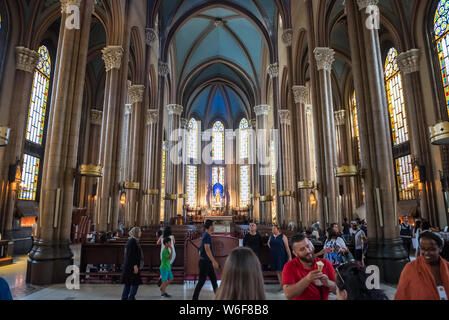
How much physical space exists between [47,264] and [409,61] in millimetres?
17691

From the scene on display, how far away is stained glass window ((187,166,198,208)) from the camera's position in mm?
37250

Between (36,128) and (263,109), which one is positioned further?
(263,109)

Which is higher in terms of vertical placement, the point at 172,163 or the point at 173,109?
the point at 173,109

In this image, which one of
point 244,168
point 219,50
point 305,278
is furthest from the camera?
point 244,168

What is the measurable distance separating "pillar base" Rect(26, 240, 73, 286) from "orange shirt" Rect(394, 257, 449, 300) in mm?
7396

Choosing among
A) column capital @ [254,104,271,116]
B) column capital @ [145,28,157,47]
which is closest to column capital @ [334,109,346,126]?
column capital @ [254,104,271,116]

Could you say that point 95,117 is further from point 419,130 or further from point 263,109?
point 419,130

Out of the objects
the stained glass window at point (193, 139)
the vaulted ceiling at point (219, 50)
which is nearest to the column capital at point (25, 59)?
the vaulted ceiling at point (219, 50)

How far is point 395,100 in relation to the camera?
60.7ft

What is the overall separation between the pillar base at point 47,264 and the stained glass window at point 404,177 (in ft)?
58.3

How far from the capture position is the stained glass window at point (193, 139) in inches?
1494

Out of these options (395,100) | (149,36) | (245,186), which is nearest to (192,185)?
(245,186)

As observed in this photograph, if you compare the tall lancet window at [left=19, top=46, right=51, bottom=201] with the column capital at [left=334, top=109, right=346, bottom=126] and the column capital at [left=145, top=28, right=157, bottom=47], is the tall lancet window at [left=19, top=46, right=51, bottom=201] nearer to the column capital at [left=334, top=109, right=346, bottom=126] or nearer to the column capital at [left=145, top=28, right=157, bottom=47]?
the column capital at [left=145, top=28, right=157, bottom=47]
